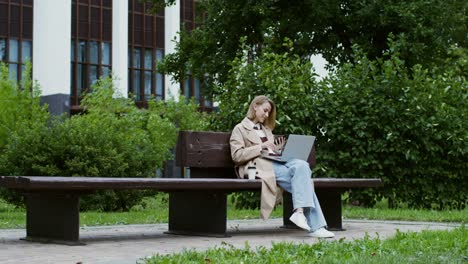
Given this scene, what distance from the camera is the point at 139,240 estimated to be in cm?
855

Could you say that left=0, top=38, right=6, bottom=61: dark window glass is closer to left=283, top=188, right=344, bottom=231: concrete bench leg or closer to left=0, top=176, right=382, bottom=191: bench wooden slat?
left=283, top=188, right=344, bottom=231: concrete bench leg

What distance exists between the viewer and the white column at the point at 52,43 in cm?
4609

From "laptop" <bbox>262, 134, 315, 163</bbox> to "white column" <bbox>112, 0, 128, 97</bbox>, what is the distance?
38.9 metres

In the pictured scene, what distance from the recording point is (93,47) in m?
48.3

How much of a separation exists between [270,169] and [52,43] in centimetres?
3852

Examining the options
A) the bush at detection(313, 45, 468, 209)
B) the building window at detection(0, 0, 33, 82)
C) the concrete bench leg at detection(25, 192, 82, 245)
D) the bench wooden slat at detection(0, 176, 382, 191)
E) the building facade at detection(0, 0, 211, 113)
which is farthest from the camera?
the building facade at detection(0, 0, 211, 113)

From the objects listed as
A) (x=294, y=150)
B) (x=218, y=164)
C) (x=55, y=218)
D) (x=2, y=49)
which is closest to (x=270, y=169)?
(x=294, y=150)

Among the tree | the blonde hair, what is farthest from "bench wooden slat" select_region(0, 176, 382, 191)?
the tree

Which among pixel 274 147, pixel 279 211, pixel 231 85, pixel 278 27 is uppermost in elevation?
pixel 278 27

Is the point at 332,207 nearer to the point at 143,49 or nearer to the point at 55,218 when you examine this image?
the point at 55,218

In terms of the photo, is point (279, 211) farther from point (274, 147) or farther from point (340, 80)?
point (274, 147)

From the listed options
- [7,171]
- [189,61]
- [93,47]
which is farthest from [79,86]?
[7,171]

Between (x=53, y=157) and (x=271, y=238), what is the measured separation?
25.2 feet

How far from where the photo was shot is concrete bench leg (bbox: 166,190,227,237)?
9133 mm
